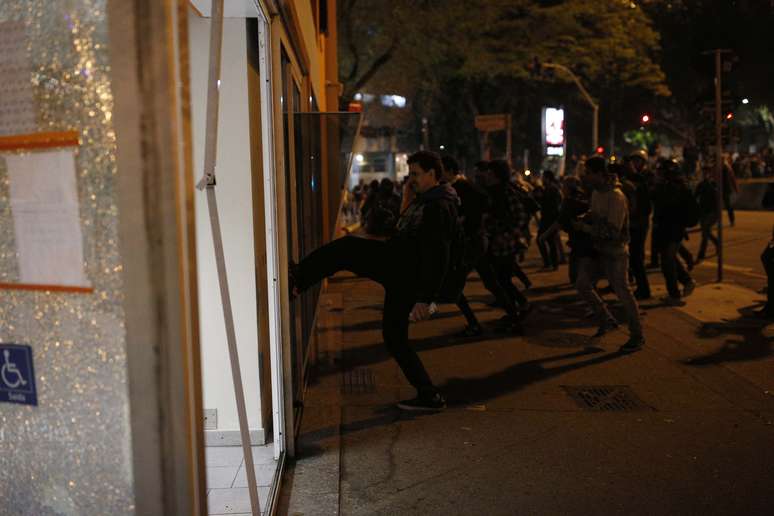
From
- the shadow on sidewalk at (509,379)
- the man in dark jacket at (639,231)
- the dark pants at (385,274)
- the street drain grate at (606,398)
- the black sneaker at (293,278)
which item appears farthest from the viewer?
the man in dark jacket at (639,231)

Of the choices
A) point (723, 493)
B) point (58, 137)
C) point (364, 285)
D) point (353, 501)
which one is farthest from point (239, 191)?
point (364, 285)

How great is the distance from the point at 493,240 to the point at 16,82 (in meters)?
7.25

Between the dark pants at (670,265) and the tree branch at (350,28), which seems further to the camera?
the tree branch at (350,28)

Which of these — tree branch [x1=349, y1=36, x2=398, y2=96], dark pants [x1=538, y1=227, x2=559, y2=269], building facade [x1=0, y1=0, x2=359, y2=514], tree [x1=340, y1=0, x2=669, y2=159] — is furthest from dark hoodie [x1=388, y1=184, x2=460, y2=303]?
tree branch [x1=349, y1=36, x2=398, y2=96]

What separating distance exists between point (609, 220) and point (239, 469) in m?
4.43

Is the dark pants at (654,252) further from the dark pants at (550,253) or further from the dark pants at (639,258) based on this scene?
the dark pants at (550,253)

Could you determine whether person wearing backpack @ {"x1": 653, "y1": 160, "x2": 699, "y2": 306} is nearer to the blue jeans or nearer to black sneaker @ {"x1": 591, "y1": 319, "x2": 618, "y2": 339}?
black sneaker @ {"x1": 591, "y1": 319, "x2": 618, "y2": 339}

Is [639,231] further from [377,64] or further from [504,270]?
[377,64]

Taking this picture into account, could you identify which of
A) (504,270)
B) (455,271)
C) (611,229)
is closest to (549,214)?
(504,270)

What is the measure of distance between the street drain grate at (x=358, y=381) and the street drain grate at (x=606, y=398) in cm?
163

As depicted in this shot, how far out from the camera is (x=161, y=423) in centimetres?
209

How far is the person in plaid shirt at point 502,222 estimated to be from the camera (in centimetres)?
905

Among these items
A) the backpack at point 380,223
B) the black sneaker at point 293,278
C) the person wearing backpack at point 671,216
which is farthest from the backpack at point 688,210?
the black sneaker at point 293,278

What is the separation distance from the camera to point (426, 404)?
20.0ft
